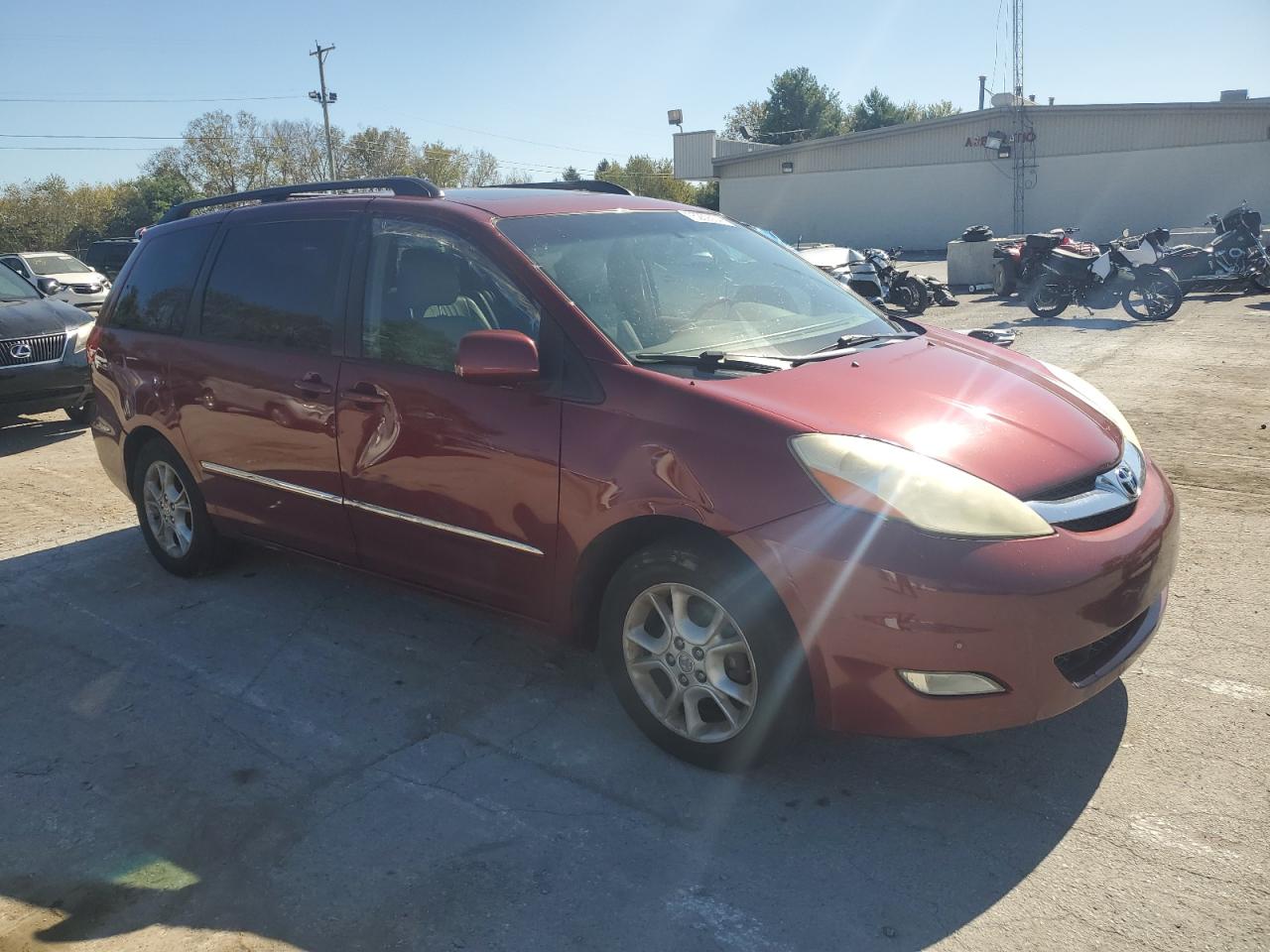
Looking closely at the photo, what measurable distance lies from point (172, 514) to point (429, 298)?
2250 mm

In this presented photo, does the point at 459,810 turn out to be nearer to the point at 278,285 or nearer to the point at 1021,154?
the point at 278,285

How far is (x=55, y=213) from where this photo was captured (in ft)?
160

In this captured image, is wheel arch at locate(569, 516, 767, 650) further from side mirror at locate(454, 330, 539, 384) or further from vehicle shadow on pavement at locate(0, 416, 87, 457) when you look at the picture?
vehicle shadow on pavement at locate(0, 416, 87, 457)

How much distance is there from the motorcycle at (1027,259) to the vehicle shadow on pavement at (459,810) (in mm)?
13855

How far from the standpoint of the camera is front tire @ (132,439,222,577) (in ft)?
16.7

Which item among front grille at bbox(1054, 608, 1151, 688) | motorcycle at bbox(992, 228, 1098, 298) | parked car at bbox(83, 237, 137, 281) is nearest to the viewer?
front grille at bbox(1054, 608, 1151, 688)

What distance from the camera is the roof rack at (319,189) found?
425 cm

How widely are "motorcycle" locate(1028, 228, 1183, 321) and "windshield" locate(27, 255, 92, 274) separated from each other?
19.6 metres

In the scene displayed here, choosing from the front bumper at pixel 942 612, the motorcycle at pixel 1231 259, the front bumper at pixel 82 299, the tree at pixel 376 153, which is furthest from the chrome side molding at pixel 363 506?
the tree at pixel 376 153

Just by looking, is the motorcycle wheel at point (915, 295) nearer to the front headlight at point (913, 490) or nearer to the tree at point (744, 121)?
the front headlight at point (913, 490)

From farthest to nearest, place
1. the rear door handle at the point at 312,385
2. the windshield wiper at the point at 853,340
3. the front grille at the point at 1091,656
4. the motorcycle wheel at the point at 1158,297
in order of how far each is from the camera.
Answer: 1. the motorcycle wheel at the point at 1158,297
2. the rear door handle at the point at 312,385
3. the windshield wiper at the point at 853,340
4. the front grille at the point at 1091,656

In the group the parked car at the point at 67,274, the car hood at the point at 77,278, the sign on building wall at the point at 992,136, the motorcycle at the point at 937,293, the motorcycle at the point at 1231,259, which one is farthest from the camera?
the sign on building wall at the point at 992,136

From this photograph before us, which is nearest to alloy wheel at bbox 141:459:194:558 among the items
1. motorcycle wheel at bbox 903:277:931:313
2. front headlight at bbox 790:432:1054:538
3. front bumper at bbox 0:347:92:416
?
front headlight at bbox 790:432:1054:538

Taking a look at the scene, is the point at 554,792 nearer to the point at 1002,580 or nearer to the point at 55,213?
the point at 1002,580
